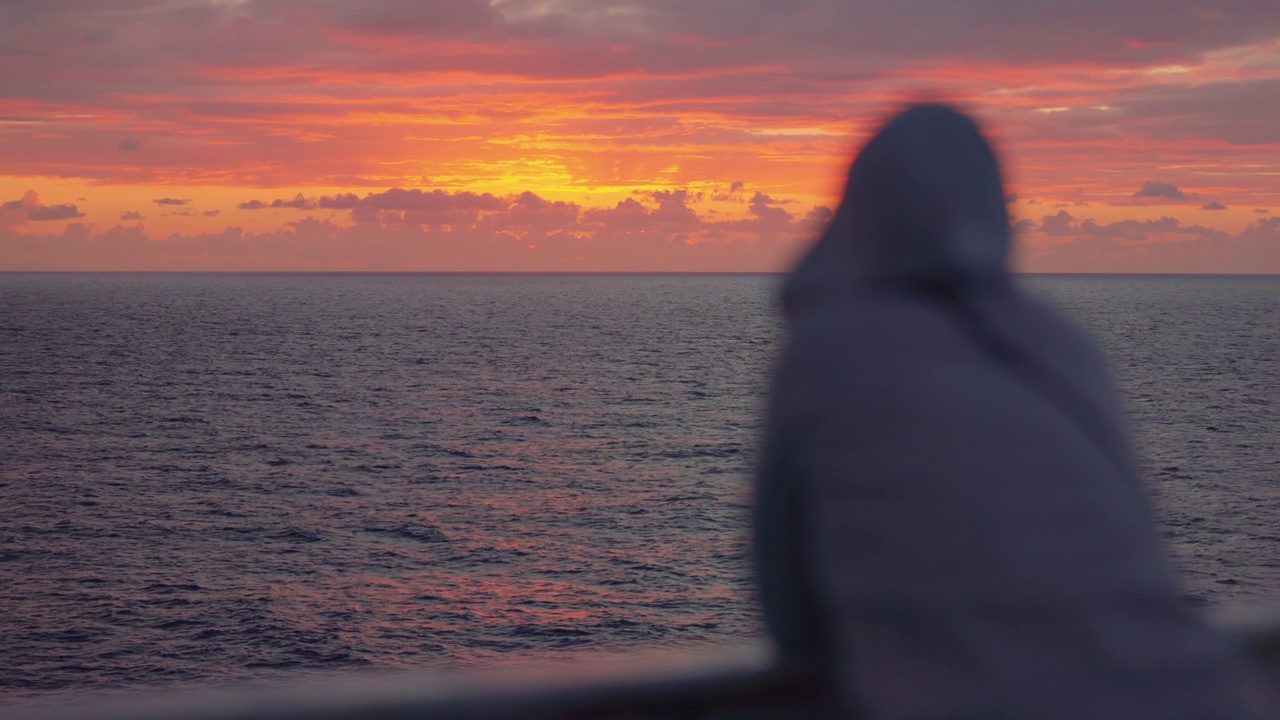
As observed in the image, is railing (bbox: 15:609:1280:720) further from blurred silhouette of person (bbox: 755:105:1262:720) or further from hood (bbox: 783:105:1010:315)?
hood (bbox: 783:105:1010:315)

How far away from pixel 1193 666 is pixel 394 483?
143 feet

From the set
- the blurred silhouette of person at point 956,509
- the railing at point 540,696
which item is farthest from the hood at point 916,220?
the railing at point 540,696

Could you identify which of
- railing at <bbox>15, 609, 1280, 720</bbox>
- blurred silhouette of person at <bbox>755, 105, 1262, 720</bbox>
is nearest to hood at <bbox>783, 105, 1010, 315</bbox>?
blurred silhouette of person at <bbox>755, 105, 1262, 720</bbox>

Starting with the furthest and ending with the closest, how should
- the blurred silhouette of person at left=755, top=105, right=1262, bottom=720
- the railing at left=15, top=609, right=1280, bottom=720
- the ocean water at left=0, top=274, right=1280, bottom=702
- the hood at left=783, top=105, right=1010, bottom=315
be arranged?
the ocean water at left=0, top=274, right=1280, bottom=702
the railing at left=15, top=609, right=1280, bottom=720
the hood at left=783, top=105, right=1010, bottom=315
the blurred silhouette of person at left=755, top=105, right=1262, bottom=720

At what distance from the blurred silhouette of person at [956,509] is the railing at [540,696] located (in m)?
0.48

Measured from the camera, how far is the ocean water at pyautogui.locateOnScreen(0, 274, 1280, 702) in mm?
27625

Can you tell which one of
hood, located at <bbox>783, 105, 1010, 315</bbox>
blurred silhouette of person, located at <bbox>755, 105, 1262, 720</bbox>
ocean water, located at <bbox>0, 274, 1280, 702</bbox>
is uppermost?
hood, located at <bbox>783, 105, 1010, 315</bbox>

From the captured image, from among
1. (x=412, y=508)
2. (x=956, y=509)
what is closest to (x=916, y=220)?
(x=956, y=509)

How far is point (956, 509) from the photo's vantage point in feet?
5.16

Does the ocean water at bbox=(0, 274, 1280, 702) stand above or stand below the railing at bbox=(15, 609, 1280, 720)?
below

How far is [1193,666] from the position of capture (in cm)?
167

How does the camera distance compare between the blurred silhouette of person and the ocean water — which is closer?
the blurred silhouette of person

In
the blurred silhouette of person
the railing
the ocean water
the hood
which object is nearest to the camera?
the blurred silhouette of person

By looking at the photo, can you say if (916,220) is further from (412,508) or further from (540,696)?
(412,508)
